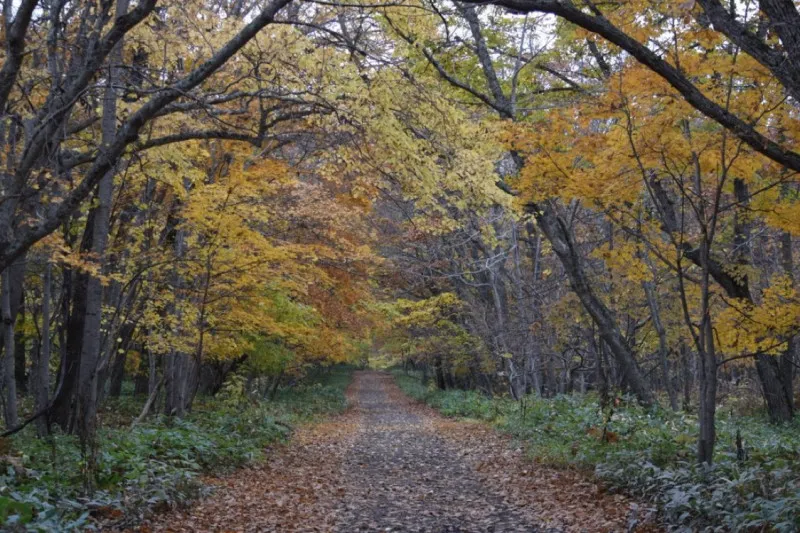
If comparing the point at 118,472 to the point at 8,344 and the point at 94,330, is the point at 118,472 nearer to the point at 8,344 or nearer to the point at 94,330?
the point at 94,330

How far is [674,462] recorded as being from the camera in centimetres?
728

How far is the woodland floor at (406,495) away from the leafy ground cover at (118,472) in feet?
0.98

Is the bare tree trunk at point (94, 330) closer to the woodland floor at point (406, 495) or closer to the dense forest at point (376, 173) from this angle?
the dense forest at point (376, 173)

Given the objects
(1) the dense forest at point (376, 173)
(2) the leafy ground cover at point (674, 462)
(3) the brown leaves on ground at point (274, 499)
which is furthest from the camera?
(3) the brown leaves on ground at point (274, 499)

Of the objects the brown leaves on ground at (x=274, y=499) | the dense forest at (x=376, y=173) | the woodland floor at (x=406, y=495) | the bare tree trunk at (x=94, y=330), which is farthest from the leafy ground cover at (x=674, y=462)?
the bare tree trunk at (x=94, y=330)

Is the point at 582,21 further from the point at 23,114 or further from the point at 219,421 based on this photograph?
the point at 219,421

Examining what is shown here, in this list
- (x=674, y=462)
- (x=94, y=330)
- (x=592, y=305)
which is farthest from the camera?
(x=592, y=305)

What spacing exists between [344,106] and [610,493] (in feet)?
17.7

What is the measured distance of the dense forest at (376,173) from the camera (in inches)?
241

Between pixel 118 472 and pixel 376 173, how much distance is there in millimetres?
4685

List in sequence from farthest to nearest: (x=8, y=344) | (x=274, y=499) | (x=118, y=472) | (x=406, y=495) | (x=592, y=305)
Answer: (x=592, y=305) < (x=8, y=344) < (x=406, y=495) < (x=274, y=499) < (x=118, y=472)

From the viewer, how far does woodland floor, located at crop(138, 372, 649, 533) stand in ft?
21.5

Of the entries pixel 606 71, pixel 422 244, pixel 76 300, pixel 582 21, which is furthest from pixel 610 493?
pixel 422 244

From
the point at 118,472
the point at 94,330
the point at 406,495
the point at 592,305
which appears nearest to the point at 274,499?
the point at 406,495
